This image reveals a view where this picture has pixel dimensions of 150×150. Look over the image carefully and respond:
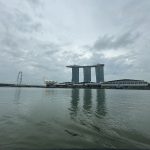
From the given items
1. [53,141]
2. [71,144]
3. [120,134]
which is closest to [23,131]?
[53,141]

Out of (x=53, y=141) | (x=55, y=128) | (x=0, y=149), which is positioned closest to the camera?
(x=0, y=149)

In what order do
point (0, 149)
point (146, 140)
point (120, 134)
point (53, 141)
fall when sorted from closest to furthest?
point (0, 149), point (53, 141), point (146, 140), point (120, 134)

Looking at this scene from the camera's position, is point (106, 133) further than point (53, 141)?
Yes

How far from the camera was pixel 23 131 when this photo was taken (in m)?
15.6

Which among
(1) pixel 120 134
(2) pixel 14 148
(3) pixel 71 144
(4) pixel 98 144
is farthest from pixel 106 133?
(2) pixel 14 148

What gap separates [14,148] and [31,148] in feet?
3.62

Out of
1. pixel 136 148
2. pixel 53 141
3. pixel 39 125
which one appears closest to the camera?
pixel 136 148

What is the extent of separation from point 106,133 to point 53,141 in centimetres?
503

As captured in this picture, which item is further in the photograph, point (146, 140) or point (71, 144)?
point (146, 140)

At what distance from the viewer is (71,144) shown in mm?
12266

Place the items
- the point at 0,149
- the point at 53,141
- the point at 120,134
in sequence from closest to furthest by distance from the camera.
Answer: the point at 0,149
the point at 53,141
the point at 120,134

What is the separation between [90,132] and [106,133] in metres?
1.43

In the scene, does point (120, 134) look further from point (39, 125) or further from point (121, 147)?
point (39, 125)

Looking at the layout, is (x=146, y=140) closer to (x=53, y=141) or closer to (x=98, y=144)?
(x=98, y=144)
